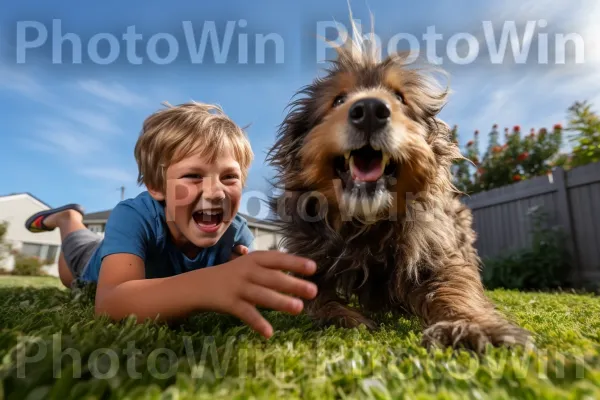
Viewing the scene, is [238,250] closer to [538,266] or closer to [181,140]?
[181,140]

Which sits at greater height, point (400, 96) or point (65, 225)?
point (400, 96)

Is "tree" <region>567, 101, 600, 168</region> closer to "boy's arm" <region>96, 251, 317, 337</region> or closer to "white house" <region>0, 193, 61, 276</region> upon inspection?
"boy's arm" <region>96, 251, 317, 337</region>

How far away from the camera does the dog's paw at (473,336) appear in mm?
1651

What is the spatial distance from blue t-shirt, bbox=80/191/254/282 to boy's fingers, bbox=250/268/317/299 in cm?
136

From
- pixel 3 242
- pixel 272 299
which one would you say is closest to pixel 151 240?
pixel 272 299

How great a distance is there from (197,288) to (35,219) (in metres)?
4.69

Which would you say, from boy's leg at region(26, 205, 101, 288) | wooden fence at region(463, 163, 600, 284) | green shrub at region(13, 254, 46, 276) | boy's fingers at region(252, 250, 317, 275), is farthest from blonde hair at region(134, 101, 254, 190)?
green shrub at region(13, 254, 46, 276)

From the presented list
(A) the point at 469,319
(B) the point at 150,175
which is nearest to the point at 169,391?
(A) the point at 469,319

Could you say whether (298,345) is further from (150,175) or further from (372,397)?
(150,175)

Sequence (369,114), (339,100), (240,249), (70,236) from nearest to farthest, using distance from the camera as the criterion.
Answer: (369,114)
(339,100)
(240,249)
(70,236)

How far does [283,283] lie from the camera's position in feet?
4.63

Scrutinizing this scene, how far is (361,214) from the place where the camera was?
7.99 feet

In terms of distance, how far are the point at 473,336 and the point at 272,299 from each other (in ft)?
2.80

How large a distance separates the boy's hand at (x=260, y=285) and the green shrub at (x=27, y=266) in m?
29.6
